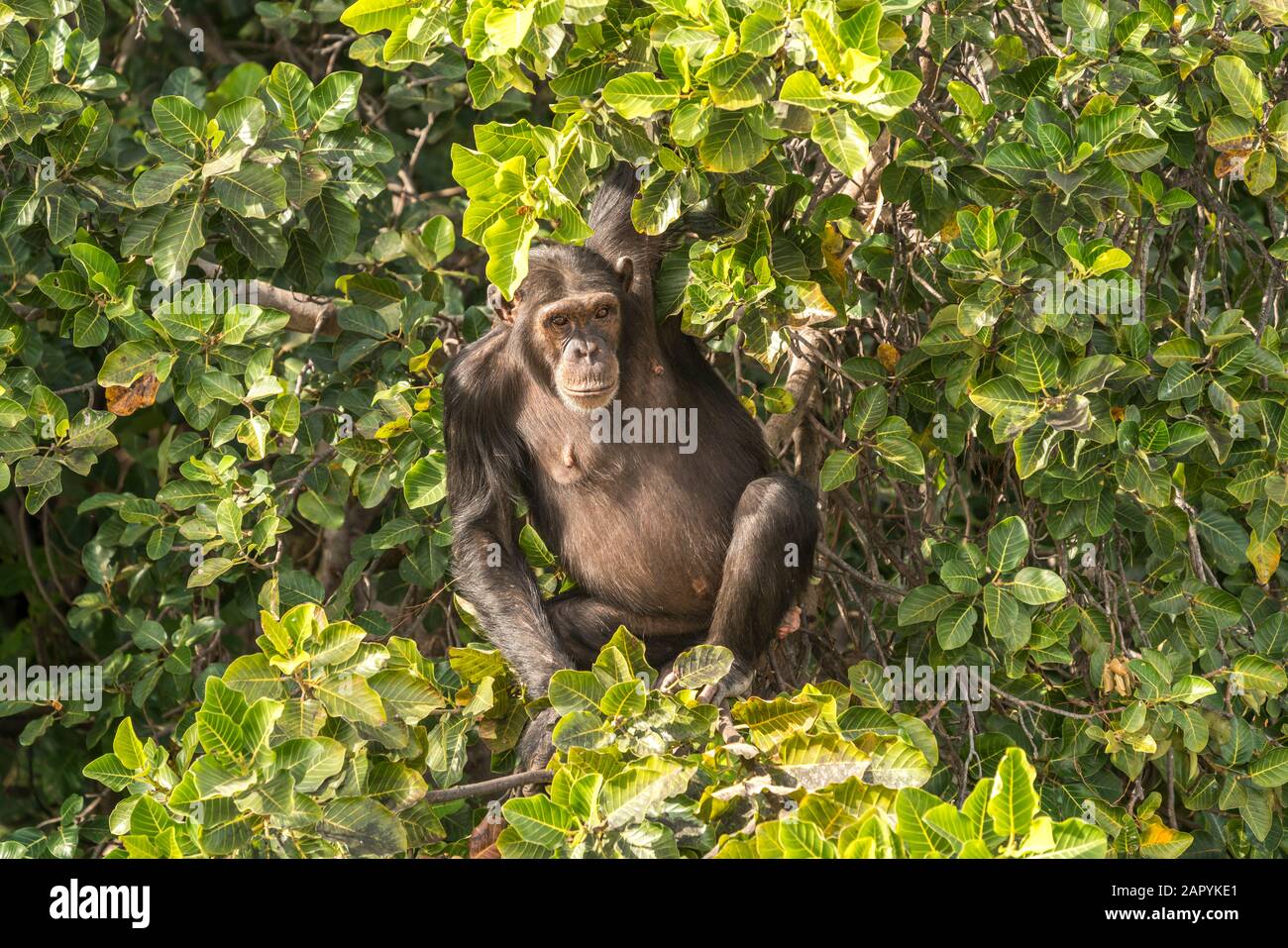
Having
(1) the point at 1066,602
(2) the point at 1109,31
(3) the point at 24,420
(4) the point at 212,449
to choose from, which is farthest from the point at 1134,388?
(3) the point at 24,420

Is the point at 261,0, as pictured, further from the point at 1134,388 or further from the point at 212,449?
the point at 1134,388

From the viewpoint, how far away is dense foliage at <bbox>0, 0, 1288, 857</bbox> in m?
4.54

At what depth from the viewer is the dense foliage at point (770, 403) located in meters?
4.54

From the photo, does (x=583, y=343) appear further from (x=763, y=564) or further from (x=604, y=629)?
(x=604, y=629)

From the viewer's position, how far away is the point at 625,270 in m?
6.28

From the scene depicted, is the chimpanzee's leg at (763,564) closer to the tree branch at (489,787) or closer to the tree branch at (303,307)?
the tree branch at (489,787)

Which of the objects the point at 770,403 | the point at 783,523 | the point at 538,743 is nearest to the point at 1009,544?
the point at 783,523

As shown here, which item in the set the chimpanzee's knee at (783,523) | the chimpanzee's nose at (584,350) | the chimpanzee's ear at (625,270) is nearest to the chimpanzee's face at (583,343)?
the chimpanzee's nose at (584,350)

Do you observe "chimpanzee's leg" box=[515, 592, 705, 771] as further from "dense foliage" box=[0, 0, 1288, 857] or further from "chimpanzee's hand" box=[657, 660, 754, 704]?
"chimpanzee's hand" box=[657, 660, 754, 704]

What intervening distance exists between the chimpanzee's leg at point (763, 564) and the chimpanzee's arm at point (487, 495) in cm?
68

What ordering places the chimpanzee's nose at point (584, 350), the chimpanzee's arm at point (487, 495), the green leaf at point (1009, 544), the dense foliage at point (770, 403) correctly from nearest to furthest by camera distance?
the dense foliage at point (770, 403), the green leaf at point (1009, 544), the chimpanzee's nose at point (584, 350), the chimpanzee's arm at point (487, 495)

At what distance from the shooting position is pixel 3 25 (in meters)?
5.90

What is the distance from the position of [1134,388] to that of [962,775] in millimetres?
1571

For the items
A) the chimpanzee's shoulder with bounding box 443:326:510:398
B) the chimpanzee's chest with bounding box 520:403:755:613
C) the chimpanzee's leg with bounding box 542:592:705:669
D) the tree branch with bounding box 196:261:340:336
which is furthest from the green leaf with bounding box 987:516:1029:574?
the tree branch with bounding box 196:261:340:336
